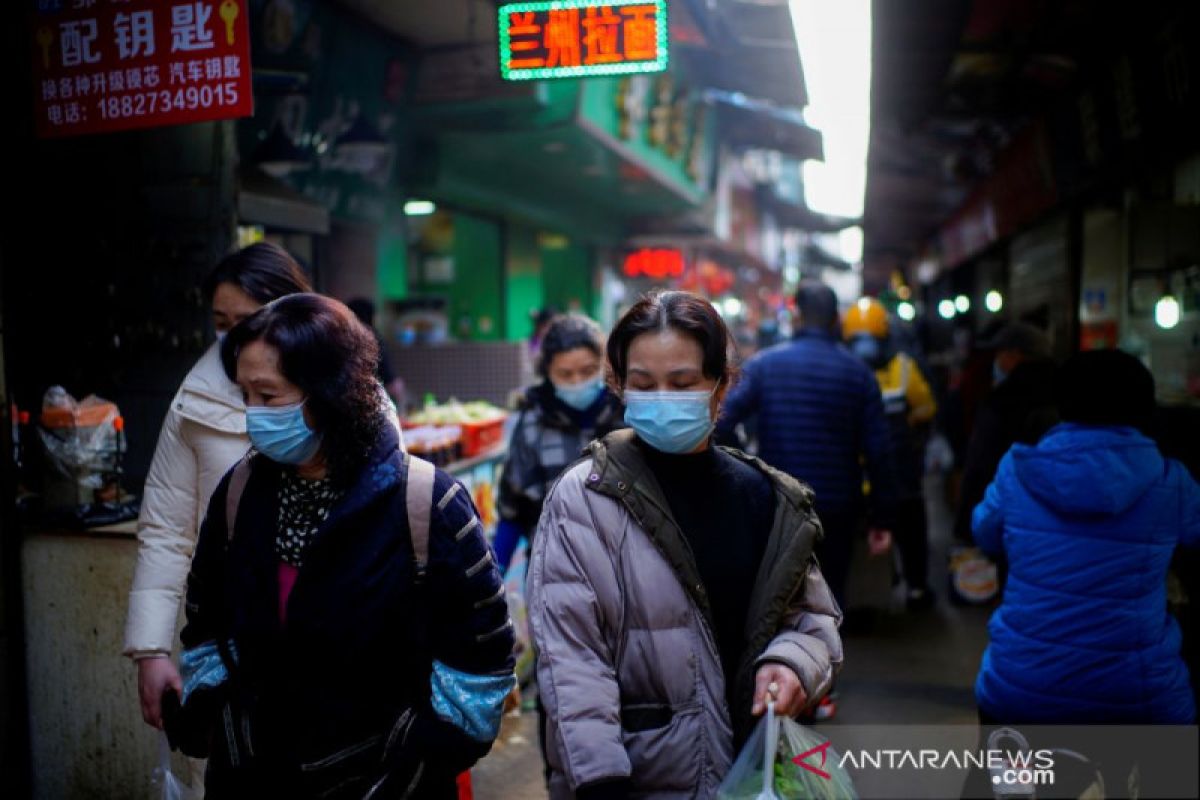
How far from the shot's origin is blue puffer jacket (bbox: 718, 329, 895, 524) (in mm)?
5340

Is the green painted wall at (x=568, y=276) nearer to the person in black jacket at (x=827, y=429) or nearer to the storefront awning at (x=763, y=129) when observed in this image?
the storefront awning at (x=763, y=129)

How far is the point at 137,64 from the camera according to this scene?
4.09 metres

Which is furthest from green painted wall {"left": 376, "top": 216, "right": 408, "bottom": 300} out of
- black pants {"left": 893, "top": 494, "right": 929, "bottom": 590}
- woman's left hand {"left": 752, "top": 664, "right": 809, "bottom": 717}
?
woman's left hand {"left": 752, "top": 664, "right": 809, "bottom": 717}

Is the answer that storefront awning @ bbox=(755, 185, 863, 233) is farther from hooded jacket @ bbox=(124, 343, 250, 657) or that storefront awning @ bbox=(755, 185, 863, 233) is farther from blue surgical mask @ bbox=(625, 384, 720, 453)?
blue surgical mask @ bbox=(625, 384, 720, 453)

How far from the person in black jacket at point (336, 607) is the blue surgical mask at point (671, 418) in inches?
18.4

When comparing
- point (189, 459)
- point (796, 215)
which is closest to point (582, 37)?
point (189, 459)

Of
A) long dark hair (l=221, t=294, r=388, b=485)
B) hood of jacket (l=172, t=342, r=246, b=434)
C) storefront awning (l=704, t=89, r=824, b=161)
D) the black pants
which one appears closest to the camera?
long dark hair (l=221, t=294, r=388, b=485)

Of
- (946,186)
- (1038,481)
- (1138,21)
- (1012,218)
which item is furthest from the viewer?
(946,186)

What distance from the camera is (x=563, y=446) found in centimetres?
445

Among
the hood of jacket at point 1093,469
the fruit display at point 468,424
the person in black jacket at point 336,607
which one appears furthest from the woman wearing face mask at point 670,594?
the fruit display at point 468,424

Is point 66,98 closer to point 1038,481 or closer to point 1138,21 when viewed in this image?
point 1038,481

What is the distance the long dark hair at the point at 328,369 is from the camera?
7.91 ft

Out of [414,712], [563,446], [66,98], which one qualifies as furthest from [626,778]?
[66,98]

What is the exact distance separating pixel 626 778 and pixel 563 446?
2361 millimetres
